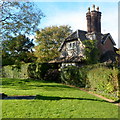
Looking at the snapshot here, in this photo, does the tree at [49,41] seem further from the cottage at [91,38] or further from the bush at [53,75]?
the bush at [53,75]

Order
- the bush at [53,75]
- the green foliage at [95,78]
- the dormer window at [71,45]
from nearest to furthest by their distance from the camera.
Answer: the green foliage at [95,78]
the bush at [53,75]
the dormer window at [71,45]

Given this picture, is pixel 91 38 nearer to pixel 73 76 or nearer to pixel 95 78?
pixel 73 76

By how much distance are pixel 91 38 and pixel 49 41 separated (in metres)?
12.4

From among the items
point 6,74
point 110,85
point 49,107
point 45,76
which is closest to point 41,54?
point 6,74

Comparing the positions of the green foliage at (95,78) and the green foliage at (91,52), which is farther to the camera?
the green foliage at (91,52)

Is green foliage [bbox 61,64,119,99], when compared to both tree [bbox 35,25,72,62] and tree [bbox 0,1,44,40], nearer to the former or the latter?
tree [bbox 0,1,44,40]

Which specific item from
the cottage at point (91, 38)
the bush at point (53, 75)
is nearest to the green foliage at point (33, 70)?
the bush at point (53, 75)

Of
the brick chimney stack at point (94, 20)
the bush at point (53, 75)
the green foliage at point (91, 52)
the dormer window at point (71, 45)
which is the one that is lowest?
the bush at point (53, 75)

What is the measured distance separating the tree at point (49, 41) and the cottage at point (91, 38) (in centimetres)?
469

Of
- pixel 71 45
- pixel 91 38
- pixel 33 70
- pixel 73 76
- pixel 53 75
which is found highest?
pixel 91 38

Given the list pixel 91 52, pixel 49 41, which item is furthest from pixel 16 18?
pixel 49 41

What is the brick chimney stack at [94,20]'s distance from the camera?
29281 mm

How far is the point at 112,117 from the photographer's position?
698cm

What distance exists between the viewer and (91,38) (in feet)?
99.5
